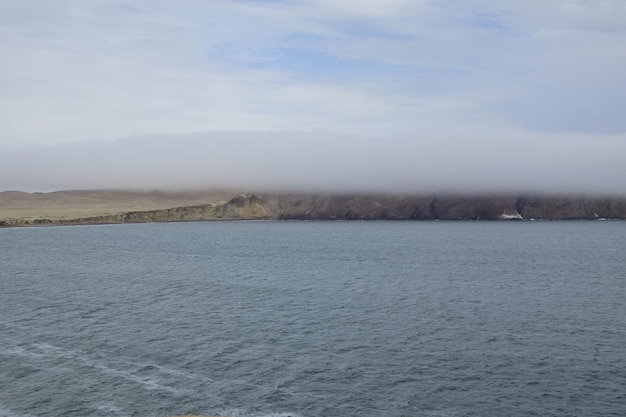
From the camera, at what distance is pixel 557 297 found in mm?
73625

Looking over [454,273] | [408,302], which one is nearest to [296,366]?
[408,302]

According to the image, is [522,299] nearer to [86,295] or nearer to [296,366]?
[296,366]

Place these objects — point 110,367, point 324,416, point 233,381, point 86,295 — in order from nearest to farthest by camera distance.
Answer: point 324,416 → point 233,381 → point 110,367 → point 86,295

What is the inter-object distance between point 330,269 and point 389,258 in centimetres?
2138

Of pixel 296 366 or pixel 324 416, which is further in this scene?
pixel 296 366

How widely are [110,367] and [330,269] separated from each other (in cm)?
6250

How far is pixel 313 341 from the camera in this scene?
52.1 m

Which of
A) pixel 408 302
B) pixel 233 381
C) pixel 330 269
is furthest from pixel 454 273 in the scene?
pixel 233 381

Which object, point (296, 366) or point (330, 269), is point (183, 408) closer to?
point (296, 366)

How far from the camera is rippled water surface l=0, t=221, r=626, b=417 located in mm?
38031

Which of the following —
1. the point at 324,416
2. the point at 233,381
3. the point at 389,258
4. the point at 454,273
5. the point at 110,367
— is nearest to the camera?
the point at 324,416

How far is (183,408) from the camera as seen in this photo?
36.7 m

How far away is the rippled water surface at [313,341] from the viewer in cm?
3803

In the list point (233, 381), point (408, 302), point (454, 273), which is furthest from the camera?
point (454, 273)
